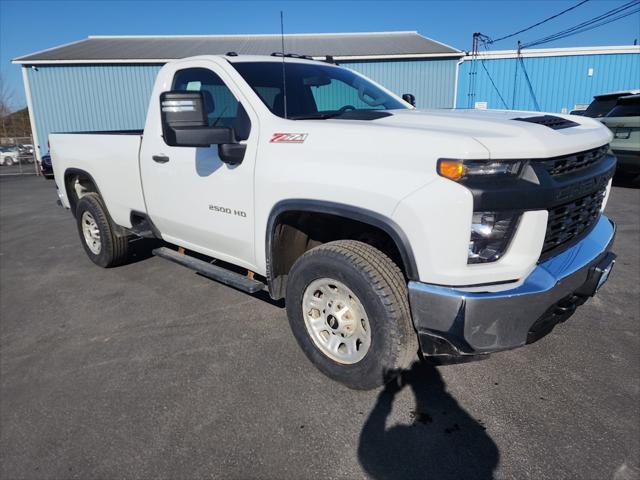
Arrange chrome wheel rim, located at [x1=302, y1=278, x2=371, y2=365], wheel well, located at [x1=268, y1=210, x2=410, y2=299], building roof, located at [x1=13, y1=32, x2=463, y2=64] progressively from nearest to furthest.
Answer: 1. chrome wheel rim, located at [x1=302, y1=278, x2=371, y2=365]
2. wheel well, located at [x1=268, y1=210, x2=410, y2=299]
3. building roof, located at [x1=13, y1=32, x2=463, y2=64]

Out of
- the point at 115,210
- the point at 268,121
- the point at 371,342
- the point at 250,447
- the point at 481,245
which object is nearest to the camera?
the point at 481,245

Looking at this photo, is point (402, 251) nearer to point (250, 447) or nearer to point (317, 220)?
point (317, 220)

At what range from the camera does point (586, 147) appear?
2.54m

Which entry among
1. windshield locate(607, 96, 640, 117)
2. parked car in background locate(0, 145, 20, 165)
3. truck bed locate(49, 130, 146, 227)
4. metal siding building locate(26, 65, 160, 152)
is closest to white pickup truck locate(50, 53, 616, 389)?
truck bed locate(49, 130, 146, 227)

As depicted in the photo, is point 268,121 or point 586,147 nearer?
point 586,147

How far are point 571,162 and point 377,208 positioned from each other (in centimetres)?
106

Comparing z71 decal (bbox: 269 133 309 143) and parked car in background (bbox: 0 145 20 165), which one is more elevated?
z71 decal (bbox: 269 133 309 143)

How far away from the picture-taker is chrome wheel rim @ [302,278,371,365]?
2.75 m

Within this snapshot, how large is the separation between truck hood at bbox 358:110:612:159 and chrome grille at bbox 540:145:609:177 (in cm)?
4

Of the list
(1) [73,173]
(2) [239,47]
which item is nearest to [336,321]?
(1) [73,173]

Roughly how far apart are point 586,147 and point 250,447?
2413 mm

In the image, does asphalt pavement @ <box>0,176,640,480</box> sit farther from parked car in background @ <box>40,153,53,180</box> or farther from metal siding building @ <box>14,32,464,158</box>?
metal siding building @ <box>14,32,464,158</box>

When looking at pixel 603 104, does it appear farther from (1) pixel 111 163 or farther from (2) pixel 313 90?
(1) pixel 111 163

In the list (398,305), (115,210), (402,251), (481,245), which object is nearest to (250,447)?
(398,305)
